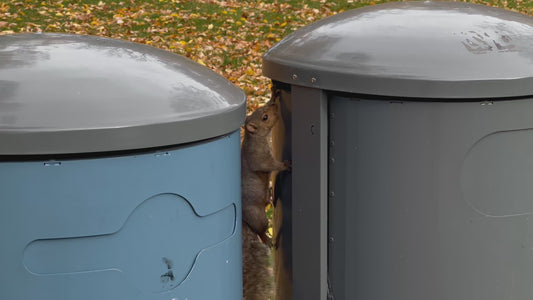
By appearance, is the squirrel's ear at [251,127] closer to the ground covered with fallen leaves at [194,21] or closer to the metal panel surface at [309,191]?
the metal panel surface at [309,191]

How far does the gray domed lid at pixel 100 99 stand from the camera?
1.95 m

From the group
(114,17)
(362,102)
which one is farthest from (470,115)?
(114,17)

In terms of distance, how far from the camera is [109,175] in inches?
79.5

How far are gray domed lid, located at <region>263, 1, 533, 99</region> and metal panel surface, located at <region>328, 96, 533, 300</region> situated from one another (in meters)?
0.07

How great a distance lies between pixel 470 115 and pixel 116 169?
1.04 m

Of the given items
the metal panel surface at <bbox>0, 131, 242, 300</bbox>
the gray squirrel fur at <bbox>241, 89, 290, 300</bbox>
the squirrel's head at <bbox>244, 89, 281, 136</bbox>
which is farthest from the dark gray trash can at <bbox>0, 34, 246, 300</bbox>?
the gray squirrel fur at <bbox>241, 89, 290, 300</bbox>

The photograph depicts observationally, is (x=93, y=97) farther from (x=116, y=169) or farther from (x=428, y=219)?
(x=428, y=219)

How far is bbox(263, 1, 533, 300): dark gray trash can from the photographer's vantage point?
238 cm

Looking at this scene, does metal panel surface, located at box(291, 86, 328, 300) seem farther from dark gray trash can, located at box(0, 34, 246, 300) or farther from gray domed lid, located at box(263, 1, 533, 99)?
dark gray trash can, located at box(0, 34, 246, 300)

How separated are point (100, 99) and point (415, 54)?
960 millimetres

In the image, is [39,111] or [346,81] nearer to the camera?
[39,111]

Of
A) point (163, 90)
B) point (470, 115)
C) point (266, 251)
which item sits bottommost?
point (266, 251)

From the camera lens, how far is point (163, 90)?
7.18 ft

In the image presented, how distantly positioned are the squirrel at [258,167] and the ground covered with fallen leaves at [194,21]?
18.4 ft
